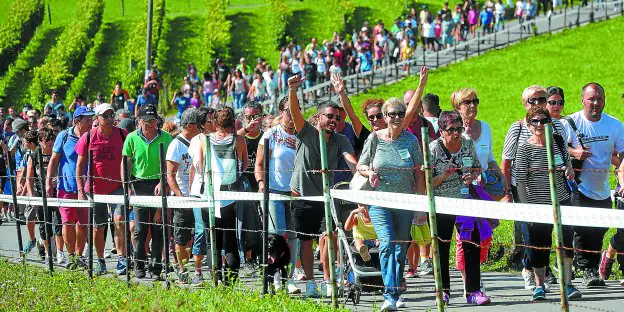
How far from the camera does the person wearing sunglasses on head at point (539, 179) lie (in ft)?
38.6

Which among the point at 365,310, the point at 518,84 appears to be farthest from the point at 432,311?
the point at 518,84

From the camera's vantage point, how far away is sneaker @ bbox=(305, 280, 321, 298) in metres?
12.4

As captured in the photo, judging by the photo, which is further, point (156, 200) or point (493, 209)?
point (156, 200)

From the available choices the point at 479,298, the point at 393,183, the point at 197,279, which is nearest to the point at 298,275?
the point at 197,279

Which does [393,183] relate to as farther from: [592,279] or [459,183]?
[592,279]

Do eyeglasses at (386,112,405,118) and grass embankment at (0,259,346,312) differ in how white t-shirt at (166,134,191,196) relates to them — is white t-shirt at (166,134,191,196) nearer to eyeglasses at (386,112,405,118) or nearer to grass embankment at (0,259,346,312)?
grass embankment at (0,259,346,312)

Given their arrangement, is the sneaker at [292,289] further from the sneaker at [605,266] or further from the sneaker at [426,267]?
the sneaker at [605,266]

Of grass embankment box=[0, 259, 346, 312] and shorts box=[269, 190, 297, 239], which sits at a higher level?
shorts box=[269, 190, 297, 239]

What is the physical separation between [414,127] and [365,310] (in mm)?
2300

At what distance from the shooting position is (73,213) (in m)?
15.6

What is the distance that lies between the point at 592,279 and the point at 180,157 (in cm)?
455

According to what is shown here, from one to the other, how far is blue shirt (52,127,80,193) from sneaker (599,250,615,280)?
20.5 ft

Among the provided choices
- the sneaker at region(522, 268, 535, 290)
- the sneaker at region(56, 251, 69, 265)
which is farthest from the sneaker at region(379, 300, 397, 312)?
the sneaker at region(56, 251, 69, 265)

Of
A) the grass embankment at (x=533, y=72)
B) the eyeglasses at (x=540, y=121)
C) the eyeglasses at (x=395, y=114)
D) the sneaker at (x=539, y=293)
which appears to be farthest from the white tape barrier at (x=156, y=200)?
the grass embankment at (x=533, y=72)
